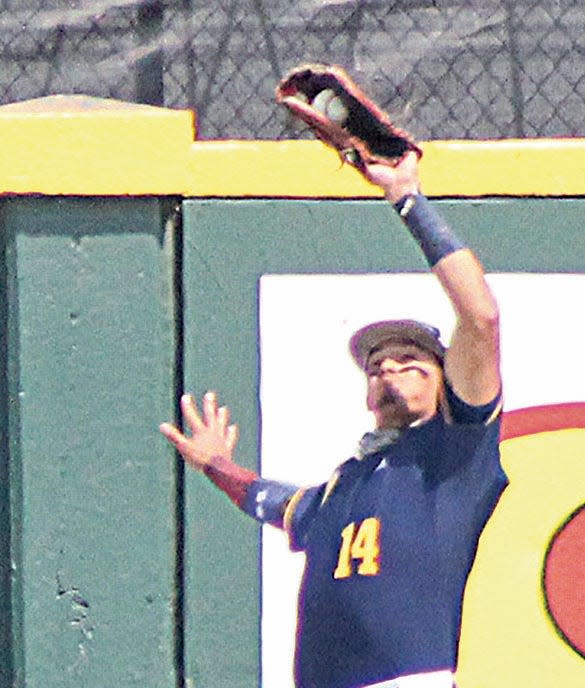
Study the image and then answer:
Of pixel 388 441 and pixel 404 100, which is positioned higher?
pixel 404 100

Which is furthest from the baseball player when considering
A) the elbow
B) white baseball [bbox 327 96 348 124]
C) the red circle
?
the red circle

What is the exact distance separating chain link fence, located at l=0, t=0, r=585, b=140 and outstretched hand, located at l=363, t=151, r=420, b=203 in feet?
7.00

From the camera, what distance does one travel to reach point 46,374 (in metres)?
5.11

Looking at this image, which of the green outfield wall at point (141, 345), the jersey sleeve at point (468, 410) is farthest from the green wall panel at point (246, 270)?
the jersey sleeve at point (468, 410)

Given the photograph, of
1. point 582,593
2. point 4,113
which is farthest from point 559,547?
point 4,113

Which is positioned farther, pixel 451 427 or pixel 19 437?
pixel 19 437

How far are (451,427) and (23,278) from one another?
4.10 feet

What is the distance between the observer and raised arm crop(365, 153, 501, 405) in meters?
4.40

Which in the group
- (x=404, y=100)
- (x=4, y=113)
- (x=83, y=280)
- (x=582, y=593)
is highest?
(x=404, y=100)

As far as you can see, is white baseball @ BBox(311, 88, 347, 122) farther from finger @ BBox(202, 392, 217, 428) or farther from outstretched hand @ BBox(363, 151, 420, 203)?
finger @ BBox(202, 392, 217, 428)

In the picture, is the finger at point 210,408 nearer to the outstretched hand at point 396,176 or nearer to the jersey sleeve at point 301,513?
the jersey sleeve at point 301,513

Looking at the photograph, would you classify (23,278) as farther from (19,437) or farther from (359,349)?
(359,349)

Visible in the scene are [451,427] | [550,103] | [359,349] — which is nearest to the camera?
[451,427]

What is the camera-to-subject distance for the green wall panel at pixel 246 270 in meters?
4.98
